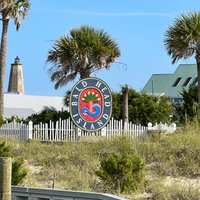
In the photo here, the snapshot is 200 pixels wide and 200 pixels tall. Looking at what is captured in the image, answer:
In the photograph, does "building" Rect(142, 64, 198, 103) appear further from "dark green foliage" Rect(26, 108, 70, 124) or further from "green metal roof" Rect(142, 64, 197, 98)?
"dark green foliage" Rect(26, 108, 70, 124)

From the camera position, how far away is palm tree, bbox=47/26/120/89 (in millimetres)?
32438

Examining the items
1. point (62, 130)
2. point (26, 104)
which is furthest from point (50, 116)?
point (26, 104)

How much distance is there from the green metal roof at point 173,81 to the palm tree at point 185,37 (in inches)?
1227

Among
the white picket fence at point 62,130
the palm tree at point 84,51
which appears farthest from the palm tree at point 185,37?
the white picket fence at point 62,130

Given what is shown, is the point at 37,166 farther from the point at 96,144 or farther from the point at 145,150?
the point at 145,150

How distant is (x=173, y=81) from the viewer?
235ft

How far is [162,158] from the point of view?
15.4 metres

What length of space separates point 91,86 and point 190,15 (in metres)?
16.0

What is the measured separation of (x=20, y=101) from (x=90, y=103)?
36.0 metres

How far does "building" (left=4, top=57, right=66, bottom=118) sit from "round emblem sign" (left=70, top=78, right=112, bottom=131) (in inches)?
1234

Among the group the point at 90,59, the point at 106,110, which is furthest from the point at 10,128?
the point at 106,110

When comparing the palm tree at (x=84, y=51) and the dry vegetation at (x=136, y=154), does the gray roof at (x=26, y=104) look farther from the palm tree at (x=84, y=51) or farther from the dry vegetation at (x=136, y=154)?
the dry vegetation at (x=136, y=154)

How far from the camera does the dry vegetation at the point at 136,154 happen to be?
472 inches

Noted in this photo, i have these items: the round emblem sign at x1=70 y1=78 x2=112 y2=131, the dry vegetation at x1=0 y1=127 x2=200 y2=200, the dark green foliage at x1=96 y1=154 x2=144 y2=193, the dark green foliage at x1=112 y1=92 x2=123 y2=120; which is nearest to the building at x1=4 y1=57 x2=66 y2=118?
the dark green foliage at x1=112 y1=92 x2=123 y2=120
